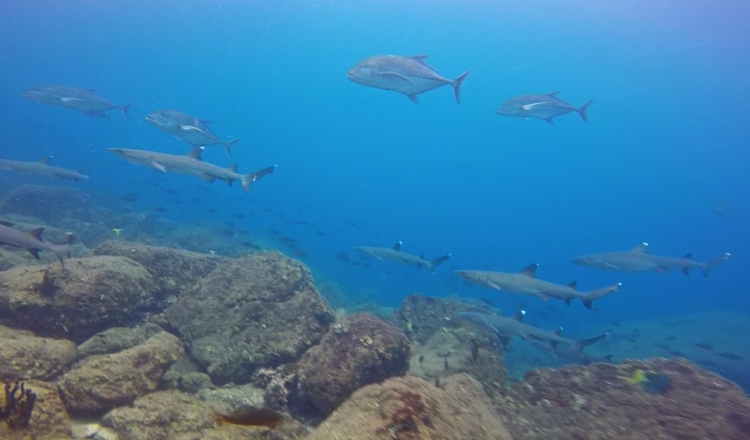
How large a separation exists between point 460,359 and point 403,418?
14.4 feet

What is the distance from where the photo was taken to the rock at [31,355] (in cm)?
490

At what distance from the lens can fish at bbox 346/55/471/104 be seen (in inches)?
357

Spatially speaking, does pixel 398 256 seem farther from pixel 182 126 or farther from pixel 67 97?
pixel 67 97

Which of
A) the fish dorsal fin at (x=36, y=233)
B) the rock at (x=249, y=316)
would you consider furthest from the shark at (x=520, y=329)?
the fish dorsal fin at (x=36, y=233)

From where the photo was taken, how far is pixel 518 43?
8100cm

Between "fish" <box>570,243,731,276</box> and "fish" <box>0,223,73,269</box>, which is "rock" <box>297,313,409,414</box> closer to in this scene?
"fish" <box>0,223,73,269</box>

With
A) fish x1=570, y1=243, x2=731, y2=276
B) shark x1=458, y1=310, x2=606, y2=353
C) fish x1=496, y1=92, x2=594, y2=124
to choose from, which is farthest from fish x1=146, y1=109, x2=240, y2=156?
fish x1=570, y1=243, x2=731, y2=276

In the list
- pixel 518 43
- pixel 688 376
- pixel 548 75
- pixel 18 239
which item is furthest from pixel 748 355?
pixel 548 75

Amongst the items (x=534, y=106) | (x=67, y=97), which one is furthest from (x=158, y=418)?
(x=67, y=97)

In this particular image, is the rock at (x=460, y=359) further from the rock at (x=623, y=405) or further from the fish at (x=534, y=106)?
the fish at (x=534, y=106)

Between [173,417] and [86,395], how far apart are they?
102cm

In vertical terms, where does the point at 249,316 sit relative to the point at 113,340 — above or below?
below

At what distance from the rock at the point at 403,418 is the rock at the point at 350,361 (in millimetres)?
1204

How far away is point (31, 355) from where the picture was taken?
5.14 metres
